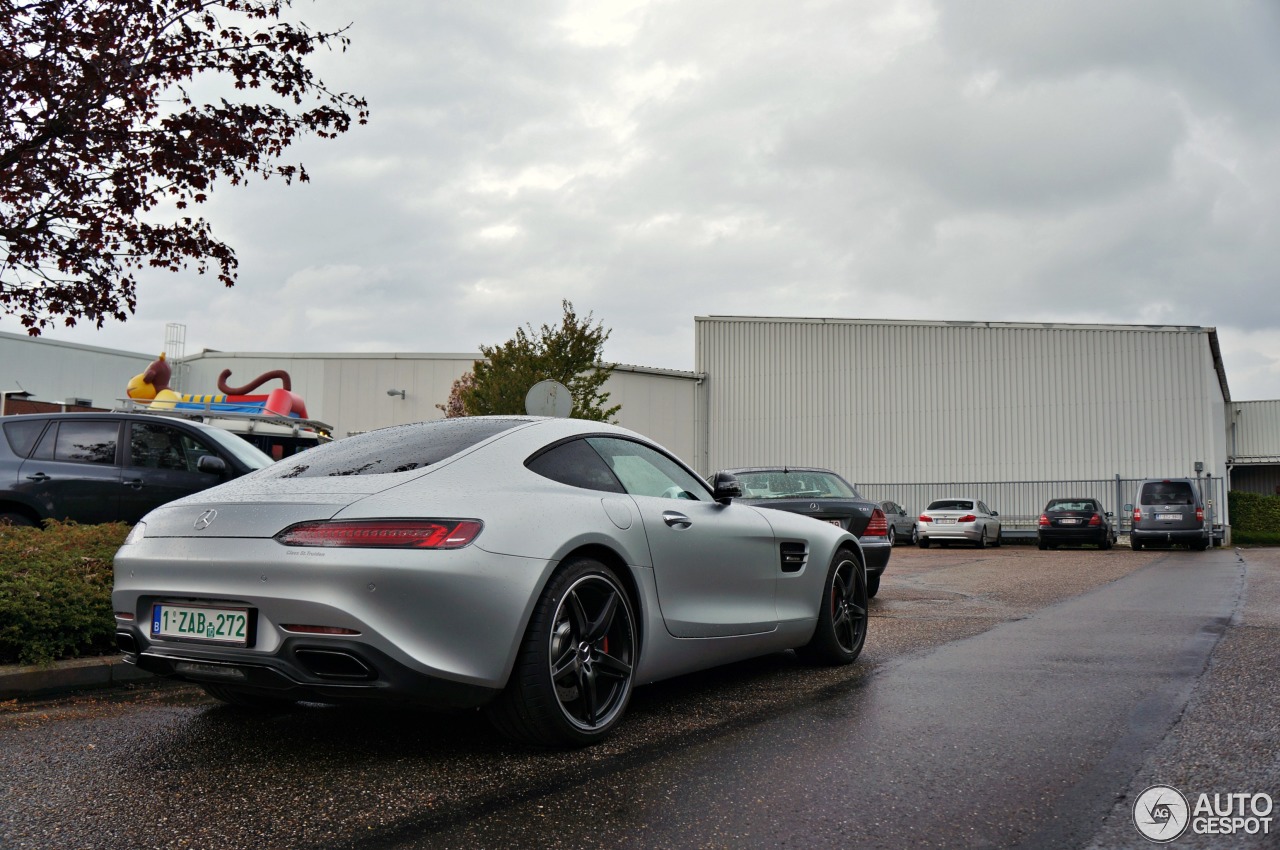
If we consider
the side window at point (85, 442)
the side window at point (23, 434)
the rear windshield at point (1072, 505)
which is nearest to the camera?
the side window at point (23, 434)

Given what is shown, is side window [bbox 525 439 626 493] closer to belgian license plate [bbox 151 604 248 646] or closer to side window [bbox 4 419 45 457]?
belgian license plate [bbox 151 604 248 646]

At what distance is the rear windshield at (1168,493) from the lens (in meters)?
23.5

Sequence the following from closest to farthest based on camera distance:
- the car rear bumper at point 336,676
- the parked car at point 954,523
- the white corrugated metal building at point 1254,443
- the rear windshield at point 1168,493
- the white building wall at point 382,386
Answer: the car rear bumper at point 336,676, the rear windshield at point 1168,493, the parked car at point 954,523, the white building wall at point 382,386, the white corrugated metal building at point 1254,443

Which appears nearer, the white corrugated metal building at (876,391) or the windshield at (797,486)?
the windshield at (797,486)

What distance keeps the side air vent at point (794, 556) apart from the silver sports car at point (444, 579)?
72cm

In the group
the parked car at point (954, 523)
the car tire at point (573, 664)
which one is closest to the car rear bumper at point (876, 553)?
the car tire at point (573, 664)

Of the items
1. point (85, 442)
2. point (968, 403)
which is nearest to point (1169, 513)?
point (968, 403)

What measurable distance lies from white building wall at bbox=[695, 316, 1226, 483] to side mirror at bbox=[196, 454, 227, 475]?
26.9 metres

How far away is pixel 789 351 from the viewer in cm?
3484

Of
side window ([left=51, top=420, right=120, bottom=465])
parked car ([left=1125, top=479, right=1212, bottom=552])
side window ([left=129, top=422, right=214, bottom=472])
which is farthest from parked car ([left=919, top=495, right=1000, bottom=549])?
side window ([left=51, top=420, right=120, bottom=465])

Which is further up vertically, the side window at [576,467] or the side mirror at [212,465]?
the side mirror at [212,465]

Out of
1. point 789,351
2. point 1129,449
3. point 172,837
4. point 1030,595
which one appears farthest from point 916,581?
point 789,351

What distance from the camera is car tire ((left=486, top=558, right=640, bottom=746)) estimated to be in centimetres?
379

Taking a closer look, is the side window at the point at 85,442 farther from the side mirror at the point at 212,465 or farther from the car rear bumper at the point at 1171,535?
the car rear bumper at the point at 1171,535
